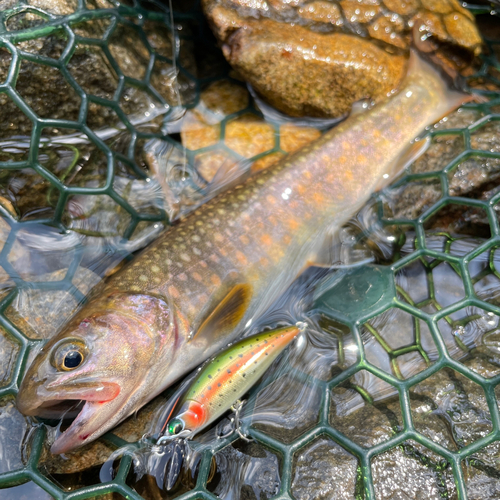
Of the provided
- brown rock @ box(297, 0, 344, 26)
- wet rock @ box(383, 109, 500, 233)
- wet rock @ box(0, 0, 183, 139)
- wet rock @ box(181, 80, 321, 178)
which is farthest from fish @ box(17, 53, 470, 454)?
wet rock @ box(0, 0, 183, 139)

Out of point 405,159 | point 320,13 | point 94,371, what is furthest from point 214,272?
point 320,13

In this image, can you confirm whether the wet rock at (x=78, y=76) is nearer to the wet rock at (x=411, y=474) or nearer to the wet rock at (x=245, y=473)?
the wet rock at (x=245, y=473)

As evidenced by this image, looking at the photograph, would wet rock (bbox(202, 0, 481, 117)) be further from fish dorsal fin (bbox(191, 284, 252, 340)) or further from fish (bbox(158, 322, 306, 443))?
fish (bbox(158, 322, 306, 443))

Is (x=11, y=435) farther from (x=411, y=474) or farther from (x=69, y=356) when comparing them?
(x=411, y=474)

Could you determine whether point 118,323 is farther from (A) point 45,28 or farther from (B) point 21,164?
(A) point 45,28

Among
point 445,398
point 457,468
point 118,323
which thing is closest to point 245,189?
point 118,323

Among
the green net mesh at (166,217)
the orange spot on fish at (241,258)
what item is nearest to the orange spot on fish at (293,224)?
the orange spot on fish at (241,258)
